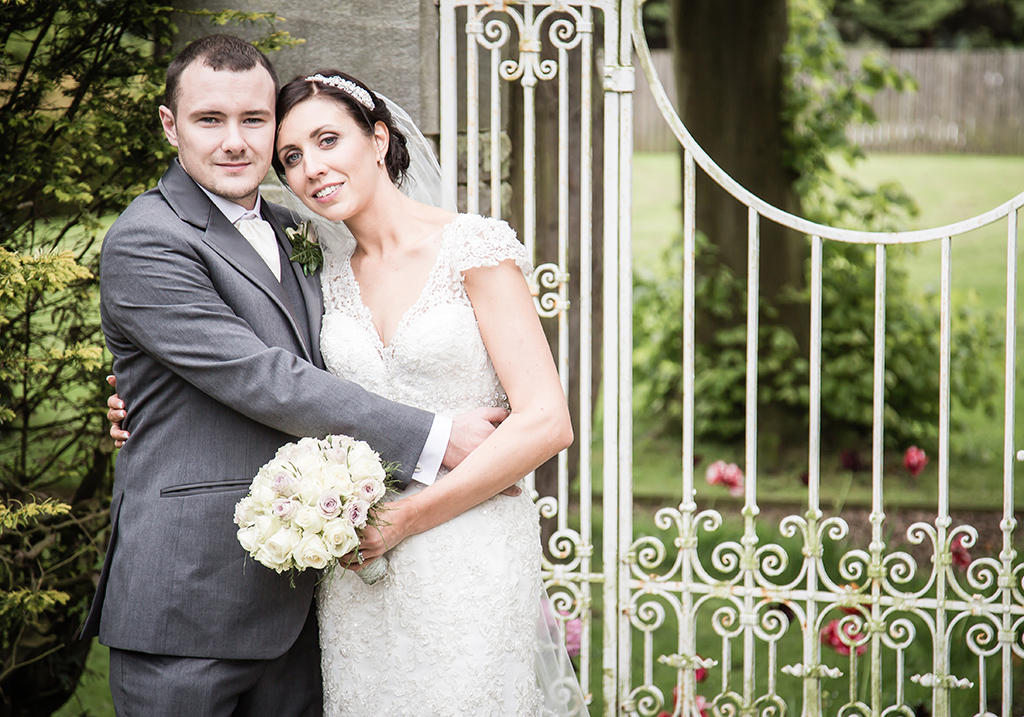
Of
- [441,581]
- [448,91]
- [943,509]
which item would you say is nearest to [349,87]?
[448,91]

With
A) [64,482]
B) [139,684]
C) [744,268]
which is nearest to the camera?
[139,684]

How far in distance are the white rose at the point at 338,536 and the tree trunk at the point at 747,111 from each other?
5.25 metres

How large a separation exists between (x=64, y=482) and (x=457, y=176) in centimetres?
180

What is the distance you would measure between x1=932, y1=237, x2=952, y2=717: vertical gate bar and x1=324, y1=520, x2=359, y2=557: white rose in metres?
1.95

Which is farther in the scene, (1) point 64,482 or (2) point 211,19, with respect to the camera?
(1) point 64,482

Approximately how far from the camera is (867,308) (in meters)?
6.90

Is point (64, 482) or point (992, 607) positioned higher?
point (64, 482)

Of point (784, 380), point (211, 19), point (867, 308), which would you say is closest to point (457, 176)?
point (211, 19)

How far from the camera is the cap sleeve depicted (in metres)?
2.38

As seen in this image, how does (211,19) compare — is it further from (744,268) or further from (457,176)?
(744,268)

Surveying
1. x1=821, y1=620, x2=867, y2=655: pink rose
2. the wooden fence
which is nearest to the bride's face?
x1=821, y1=620, x2=867, y2=655: pink rose

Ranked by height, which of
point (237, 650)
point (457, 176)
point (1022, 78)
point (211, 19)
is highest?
point (1022, 78)

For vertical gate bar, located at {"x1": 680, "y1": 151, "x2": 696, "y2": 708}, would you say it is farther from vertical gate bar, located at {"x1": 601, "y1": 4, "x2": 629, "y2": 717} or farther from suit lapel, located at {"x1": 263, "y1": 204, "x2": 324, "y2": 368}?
suit lapel, located at {"x1": 263, "y1": 204, "x2": 324, "y2": 368}

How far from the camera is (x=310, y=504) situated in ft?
6.70
